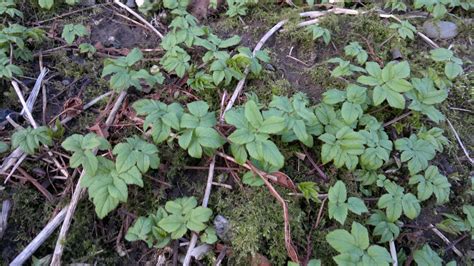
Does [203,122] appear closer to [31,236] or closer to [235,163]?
[235,163]

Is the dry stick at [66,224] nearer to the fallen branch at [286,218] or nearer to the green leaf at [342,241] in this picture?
the fallen branch at [286,218]

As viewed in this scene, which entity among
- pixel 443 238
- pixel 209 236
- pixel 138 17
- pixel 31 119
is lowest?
pixel 443 238

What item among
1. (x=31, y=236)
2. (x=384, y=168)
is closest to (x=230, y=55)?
(x=384, y=168)

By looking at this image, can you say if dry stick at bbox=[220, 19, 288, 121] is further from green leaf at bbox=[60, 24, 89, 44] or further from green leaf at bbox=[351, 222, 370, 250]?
green leaf at bbox=[60, 24, 89, 44]

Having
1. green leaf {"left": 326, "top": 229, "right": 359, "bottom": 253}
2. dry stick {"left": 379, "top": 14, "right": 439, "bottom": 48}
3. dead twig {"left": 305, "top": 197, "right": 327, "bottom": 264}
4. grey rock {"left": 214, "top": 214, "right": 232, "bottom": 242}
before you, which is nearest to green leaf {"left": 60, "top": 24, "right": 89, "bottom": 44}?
grey rock {"left": 214, "top": 214, "right": 232, "bottom": 242}

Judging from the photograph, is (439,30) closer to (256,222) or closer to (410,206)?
(410,206)

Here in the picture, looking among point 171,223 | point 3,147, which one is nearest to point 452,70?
point 171,223
